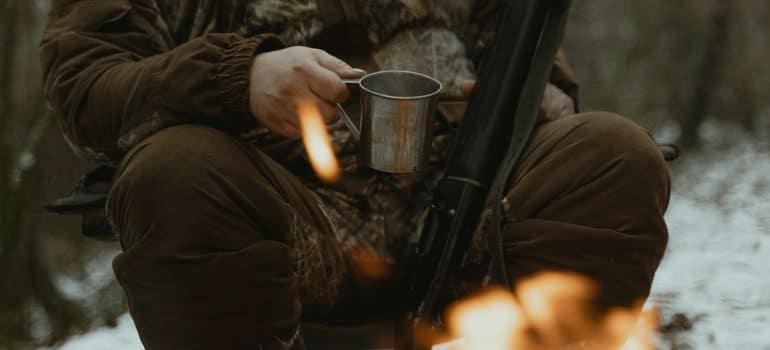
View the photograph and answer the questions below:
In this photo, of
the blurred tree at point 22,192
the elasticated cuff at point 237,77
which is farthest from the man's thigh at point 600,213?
the blurred tree at point 22,192

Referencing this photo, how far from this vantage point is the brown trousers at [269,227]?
3.96 feet

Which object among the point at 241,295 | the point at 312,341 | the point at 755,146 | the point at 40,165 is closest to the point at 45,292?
the point at 40,165

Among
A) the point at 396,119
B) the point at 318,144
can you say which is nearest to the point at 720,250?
the point at 318,144

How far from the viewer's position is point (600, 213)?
4.51 ft

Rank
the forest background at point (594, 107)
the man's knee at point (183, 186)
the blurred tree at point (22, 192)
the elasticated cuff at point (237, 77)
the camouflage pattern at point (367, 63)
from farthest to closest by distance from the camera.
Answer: the forest background at point (594, 107)
the blurred tree at point (22, 192)
the camouflage pattern at point (367, 63)
the elasticated cuff at point (237, 77)
the man's knee at point (183, 186)

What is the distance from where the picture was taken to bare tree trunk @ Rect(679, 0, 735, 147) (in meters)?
6.48

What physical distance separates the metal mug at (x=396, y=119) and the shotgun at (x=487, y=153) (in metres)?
0.12

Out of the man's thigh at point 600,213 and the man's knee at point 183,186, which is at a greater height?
the man's knee at point 183,186

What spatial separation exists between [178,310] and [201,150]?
0.24 metres

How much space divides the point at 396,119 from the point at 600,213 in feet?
1.31

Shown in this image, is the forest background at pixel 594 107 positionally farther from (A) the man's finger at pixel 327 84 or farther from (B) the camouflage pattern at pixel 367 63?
(A) the man's finger at pixel 327 84

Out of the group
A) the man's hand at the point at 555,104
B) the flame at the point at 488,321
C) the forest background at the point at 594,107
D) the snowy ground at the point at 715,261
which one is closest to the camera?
the flame at the point at 488,321

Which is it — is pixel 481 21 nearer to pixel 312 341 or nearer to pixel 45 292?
pixel 312 341

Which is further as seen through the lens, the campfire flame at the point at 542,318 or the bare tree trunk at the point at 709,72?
the bare tree trunk at the point at 709,72
